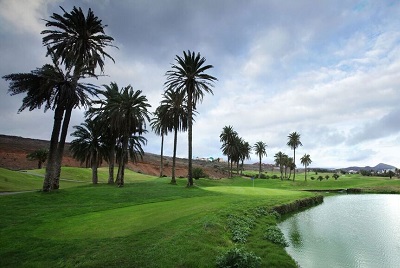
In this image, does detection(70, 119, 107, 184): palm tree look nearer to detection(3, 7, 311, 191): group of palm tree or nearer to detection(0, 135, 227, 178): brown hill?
detection(3, 7, 311, 191): group of palm tree

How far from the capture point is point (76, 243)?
12812 mm

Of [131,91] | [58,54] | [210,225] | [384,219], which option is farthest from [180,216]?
[131,91]

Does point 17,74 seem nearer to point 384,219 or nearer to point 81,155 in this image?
point 81,155

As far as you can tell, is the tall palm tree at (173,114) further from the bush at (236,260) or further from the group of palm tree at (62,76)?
the bush at (236,260)

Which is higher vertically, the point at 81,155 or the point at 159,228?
the point at 81,155

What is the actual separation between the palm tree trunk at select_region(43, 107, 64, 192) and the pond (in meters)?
23.4

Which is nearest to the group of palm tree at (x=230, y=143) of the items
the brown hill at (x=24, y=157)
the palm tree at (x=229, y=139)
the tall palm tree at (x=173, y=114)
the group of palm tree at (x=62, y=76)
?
the palm tree at (x=229, y=139)

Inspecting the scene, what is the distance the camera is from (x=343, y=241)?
1809cm

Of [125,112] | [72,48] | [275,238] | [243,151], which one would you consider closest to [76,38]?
[72,48]

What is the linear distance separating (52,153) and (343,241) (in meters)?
28.0

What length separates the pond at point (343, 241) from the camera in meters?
14.1

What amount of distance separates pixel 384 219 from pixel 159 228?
2382 cm

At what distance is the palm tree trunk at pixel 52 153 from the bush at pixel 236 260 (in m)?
24.8

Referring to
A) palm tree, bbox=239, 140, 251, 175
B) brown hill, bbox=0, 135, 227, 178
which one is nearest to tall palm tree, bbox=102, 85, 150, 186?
brown hill, bbox=0, 135, 227, 178
